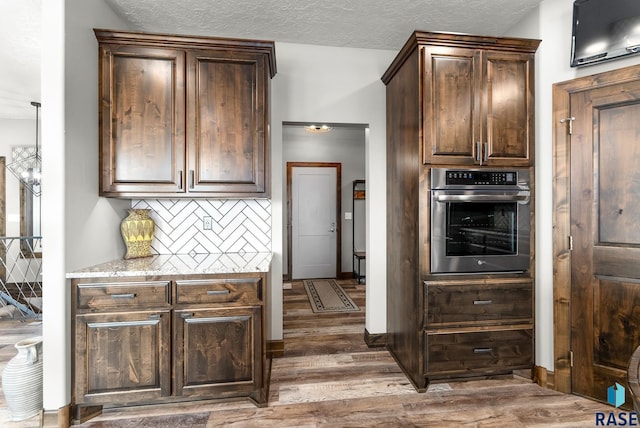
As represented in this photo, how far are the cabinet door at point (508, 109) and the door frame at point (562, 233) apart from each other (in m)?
0.17

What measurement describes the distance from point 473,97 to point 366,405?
2284mm

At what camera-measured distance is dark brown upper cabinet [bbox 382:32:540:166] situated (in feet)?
6.74

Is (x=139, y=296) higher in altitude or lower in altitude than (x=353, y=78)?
lower

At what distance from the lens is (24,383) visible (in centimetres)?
175

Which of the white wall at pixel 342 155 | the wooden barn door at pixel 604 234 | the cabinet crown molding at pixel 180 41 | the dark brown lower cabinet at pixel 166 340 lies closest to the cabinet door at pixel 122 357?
the dark brown lower cabinet at pixel 166 340

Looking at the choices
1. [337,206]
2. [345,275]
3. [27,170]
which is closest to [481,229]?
[337,206]

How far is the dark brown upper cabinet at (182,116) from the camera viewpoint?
2.03 metres

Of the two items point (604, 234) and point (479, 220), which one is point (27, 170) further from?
point (604, 234)

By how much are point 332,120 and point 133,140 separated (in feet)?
5.40

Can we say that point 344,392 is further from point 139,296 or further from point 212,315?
point 139,296

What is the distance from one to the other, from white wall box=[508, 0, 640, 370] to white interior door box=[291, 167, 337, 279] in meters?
3.61

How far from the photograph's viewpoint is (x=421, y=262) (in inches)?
81.2

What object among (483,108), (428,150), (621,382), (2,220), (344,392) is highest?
(483,108)

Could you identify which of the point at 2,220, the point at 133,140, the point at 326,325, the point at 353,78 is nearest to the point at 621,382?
the point at 326,325
